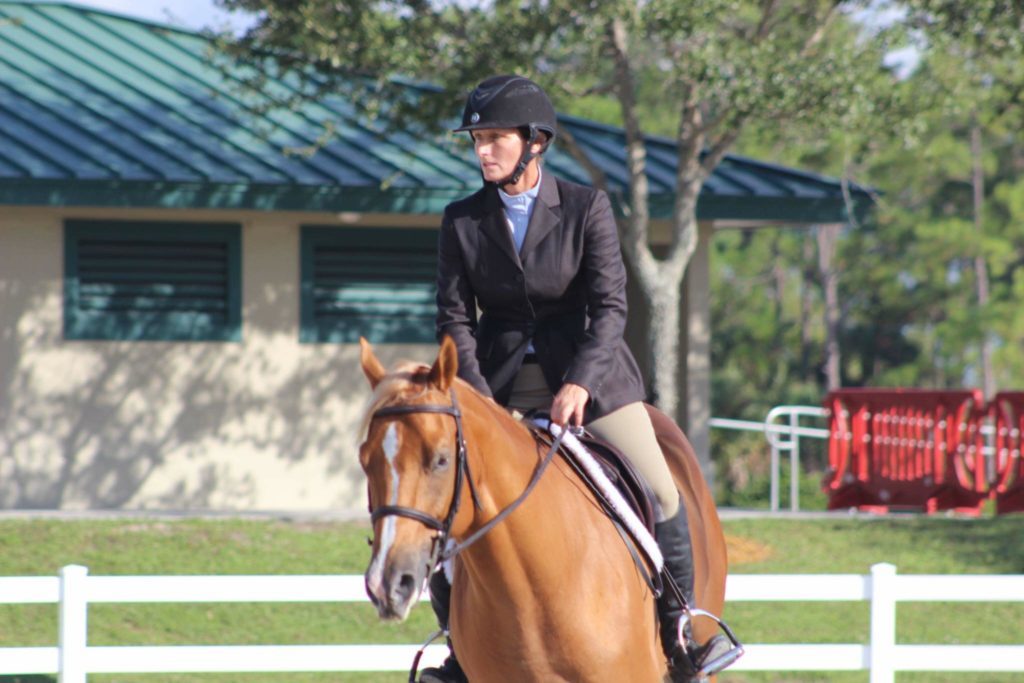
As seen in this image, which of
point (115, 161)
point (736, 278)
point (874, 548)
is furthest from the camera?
point (736, 278)

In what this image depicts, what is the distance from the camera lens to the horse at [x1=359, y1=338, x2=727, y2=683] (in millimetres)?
3887

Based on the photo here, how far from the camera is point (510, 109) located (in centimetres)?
473

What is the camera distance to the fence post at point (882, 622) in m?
8.28

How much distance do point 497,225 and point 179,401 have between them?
10874mm

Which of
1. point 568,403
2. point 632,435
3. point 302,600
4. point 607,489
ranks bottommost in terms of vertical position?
point 302,600

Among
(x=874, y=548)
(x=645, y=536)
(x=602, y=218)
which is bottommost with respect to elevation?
(x=874, y=548)

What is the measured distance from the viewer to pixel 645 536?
16.9ft

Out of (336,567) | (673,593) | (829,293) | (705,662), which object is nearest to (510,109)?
(673,593)

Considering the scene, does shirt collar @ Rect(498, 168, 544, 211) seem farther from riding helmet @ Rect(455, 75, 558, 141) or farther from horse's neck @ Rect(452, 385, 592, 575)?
horse's neck @ Rect(452, 385, 592, 575)

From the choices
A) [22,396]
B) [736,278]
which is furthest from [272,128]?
[736,278]

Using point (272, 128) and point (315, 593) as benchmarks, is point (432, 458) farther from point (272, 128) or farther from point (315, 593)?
point (272, 128)

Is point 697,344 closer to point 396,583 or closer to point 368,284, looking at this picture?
point 368,284

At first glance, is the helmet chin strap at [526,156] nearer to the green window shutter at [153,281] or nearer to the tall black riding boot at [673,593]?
the tall black riding boot at [673,593]

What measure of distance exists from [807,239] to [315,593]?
3509 centimetres
